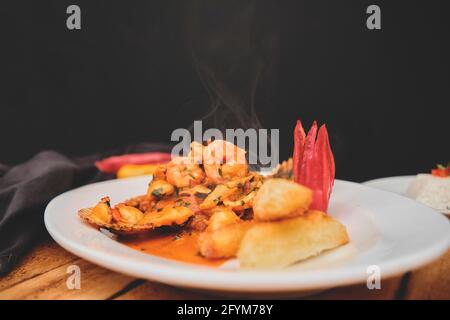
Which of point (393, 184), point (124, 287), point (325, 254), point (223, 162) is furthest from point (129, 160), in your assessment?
point (325, 254)

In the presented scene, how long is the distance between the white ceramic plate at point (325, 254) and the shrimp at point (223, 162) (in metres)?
0.46

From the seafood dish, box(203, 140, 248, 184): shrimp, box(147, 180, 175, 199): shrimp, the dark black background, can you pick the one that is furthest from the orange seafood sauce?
the dark black background

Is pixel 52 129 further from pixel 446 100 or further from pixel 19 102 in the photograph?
pixel 446 100

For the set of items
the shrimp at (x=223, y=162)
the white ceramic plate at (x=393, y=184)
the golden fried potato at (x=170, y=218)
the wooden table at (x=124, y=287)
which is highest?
the shrimp at (x=223, y=162)

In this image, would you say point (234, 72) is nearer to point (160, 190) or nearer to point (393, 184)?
point (393, 184)

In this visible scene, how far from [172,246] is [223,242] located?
319 mm

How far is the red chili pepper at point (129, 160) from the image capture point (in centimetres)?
340

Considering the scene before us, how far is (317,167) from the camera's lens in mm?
2191

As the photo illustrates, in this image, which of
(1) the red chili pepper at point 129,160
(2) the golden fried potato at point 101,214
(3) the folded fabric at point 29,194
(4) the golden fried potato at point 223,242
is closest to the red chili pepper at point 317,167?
(4) the golden fried potato at point 223,242

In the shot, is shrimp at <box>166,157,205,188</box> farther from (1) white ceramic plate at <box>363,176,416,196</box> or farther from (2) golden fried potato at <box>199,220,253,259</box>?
(1) white ceramic plate at <box>363,176,416,196</box>

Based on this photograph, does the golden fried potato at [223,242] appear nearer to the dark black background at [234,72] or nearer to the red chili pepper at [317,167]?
the red chili pepper at [317,167]

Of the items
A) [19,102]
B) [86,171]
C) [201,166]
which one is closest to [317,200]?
[201,166]

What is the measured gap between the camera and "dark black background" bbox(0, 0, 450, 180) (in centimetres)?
400

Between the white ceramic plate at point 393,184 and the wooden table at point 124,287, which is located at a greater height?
the wooden table at point 124,287
